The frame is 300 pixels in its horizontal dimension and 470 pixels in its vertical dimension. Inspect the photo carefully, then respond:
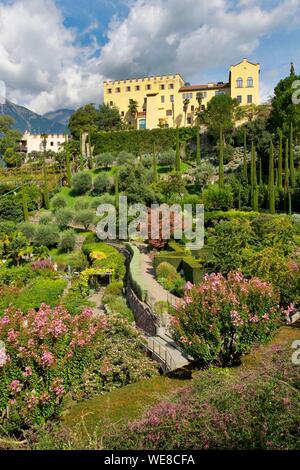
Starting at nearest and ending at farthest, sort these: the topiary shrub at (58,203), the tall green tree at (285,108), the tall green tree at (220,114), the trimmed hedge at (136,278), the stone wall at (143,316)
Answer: the stone wall at (143,316), the trimmed hedge at (136,278), the tall green tree at (285,108), the topiary shrub at (58,203), the tall green tree at (220,114)

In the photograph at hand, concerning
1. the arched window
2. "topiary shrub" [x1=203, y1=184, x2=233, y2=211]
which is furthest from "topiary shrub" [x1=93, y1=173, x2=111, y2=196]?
the arched window

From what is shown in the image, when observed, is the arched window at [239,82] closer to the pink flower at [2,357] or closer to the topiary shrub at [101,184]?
the topiary shrub at [101,184]

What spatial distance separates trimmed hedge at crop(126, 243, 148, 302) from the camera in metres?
18.8

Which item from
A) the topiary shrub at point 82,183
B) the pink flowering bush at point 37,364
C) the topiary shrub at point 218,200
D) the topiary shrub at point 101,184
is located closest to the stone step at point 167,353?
the pink flowering bush at point 37,364

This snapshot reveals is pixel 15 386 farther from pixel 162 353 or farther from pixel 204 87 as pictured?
pixel 204 87

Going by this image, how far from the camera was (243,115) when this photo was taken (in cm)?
5712

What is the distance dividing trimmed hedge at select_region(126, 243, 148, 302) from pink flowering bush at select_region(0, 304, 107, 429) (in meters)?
10.4

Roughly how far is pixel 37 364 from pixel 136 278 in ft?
44.8

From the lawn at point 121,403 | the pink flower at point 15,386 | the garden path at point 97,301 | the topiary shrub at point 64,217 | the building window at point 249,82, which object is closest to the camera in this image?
the pink flower at point 15,386

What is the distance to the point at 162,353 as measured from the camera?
1320 centimetres

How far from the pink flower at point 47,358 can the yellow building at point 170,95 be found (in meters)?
60.7

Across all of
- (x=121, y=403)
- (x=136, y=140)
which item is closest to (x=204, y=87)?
(x=136, y=140)

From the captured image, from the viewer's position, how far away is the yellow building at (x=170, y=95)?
62.6m

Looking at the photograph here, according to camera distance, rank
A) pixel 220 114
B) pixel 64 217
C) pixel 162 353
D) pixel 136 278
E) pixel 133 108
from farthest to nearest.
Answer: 1. pixel 133 108
2. pixel 220 114
3. pixel 64 217
4. pixel 136 278
5. pixel 162 353
